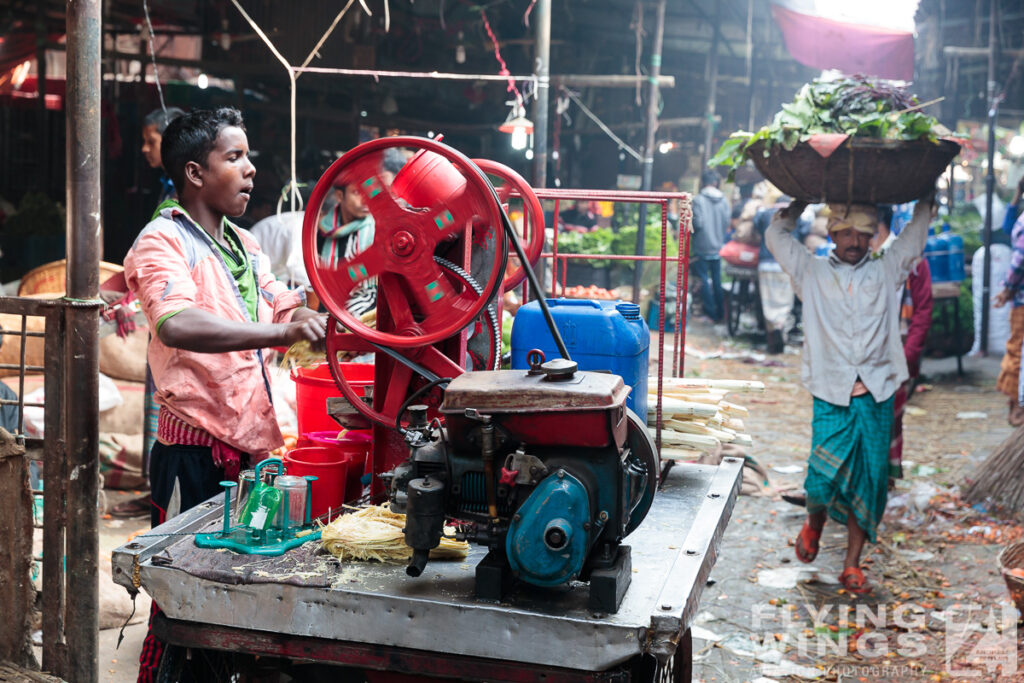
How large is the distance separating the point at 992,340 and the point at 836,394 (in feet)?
28.6

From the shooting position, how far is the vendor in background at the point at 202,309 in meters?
3.11

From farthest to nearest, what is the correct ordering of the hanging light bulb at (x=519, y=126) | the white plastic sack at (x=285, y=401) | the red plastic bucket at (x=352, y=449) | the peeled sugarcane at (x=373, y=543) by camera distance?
the hanging light bulb at (x=519, y=126), the white plastic sack at (x=285, y=401), the red plastic bucket at (x=352, y=449), the peeled sugarcane at (x=373, y=543)

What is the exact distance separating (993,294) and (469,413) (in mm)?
12476

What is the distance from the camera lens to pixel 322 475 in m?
3.10

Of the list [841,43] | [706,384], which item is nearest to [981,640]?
[706,384]

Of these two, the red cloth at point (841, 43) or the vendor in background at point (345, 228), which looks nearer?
the vendor in background at point (345, 228)

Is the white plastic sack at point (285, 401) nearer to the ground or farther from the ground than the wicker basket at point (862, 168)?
nearer to the ground

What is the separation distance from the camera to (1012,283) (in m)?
7.69

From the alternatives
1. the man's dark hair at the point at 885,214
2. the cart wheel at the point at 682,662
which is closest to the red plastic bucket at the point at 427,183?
the cart wheel at the point at 682,662

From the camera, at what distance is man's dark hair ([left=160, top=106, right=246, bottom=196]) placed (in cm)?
332

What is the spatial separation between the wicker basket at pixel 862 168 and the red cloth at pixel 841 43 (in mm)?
13382

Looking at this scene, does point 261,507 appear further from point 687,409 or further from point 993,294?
point 993,294

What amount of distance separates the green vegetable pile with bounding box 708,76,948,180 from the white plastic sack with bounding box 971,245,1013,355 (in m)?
8.15

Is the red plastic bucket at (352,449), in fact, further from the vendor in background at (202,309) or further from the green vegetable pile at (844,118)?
the green vegetable pile at (844,118)
